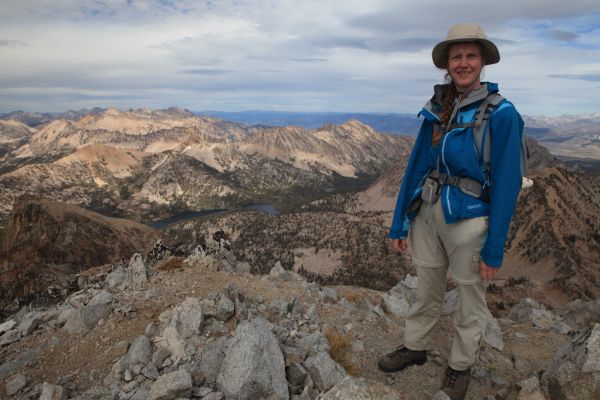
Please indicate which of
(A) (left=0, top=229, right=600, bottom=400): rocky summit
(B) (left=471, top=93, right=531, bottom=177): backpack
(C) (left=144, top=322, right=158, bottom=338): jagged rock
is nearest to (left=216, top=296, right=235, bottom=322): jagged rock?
(A) (left=0, top=229, right=600, bottom=400): rocky summit

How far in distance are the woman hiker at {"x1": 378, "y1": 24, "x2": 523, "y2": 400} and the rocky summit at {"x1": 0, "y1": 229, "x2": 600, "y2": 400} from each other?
141 cm

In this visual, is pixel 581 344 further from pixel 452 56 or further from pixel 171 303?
pixel 171 303

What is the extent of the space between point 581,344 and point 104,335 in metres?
8.73

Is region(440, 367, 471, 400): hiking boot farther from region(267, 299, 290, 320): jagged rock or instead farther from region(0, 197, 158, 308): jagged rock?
region(0, 197, 158, 308): jagged rock

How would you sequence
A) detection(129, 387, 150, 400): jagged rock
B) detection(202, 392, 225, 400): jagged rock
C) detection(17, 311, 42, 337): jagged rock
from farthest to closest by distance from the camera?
detection(17, 311, 42, 337): jagged rock
detection(129, 387, 150, 400): jagged rock
detection(202, 392, 225, 400): jagged rock

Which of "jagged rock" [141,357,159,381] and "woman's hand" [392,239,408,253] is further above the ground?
"woman's hand" [392,239,408,253]

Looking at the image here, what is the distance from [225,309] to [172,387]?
3055mm

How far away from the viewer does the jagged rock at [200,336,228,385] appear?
255 inches

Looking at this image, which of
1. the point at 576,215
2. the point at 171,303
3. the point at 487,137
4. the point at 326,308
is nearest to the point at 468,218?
the point at 487,137

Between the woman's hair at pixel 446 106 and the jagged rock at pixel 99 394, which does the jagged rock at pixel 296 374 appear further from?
the woman's hair at pixel 446 106

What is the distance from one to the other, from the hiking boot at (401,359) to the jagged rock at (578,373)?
1.92 m

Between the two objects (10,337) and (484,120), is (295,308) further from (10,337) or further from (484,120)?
(484,120)

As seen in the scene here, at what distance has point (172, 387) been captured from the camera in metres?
5.86

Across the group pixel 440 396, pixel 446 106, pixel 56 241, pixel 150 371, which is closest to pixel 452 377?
pixel 440 396
